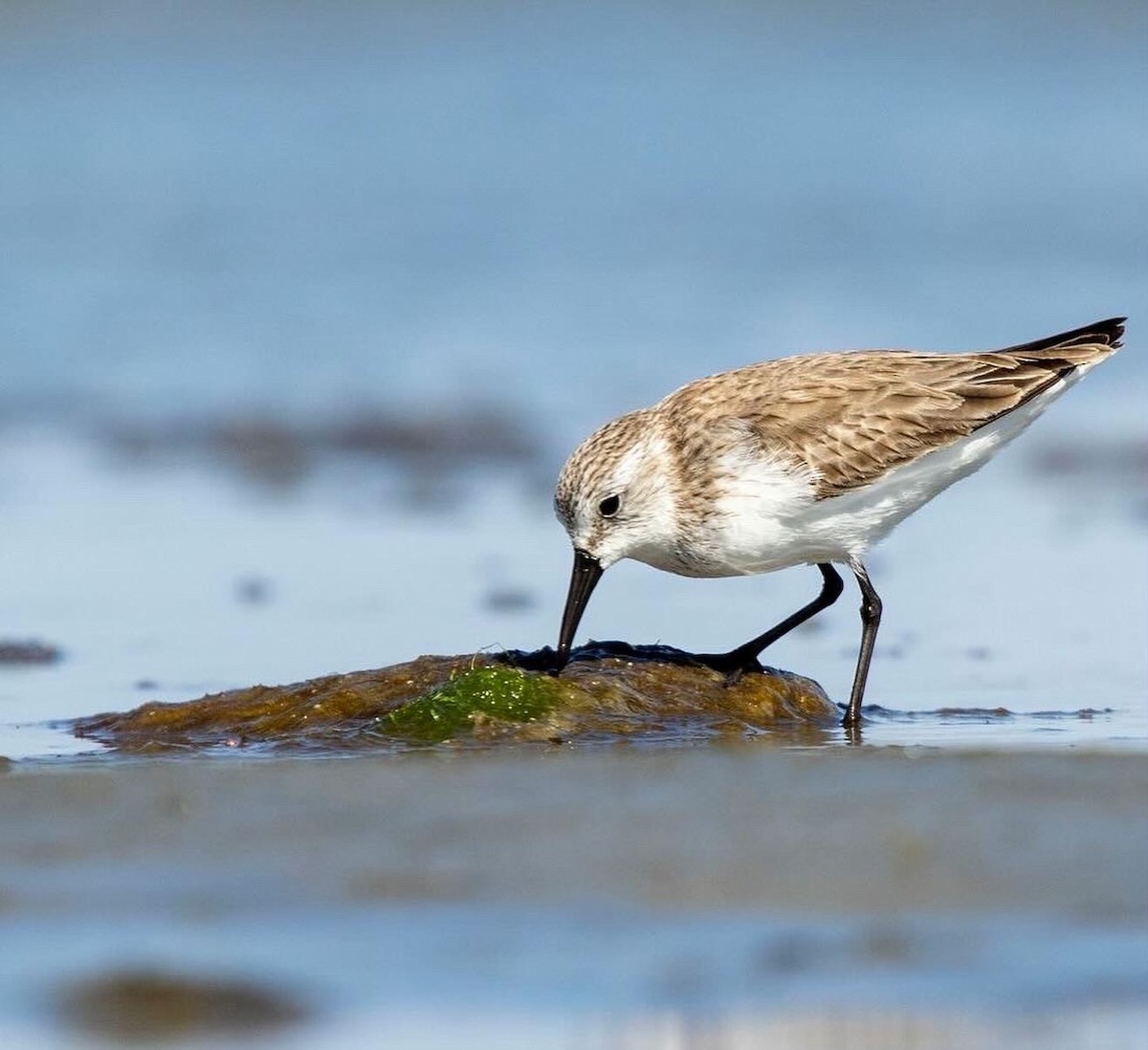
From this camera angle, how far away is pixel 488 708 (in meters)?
7.39

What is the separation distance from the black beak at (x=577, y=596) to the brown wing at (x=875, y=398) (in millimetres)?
718

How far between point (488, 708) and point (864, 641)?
1767 mm

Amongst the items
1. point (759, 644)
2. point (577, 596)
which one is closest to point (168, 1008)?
point (577, 596)

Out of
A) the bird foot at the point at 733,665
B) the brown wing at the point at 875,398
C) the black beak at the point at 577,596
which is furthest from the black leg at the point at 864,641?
the black beak at the point at 577,596

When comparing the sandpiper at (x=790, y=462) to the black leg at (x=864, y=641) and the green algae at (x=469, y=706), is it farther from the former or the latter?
the green algae at (x=469, y=706)

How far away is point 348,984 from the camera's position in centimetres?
483

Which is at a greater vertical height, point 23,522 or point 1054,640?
point 23,522

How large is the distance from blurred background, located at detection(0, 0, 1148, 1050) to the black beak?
35.4 inches

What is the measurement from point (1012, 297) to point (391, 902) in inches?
452

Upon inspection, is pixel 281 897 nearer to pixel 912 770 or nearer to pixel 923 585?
Answer: pixel 912 770

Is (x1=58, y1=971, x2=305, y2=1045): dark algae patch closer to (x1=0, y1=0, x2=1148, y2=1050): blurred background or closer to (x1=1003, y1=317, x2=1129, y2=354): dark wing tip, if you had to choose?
(x1=0, y1=0, x2=1148, y2=1050): blurred background

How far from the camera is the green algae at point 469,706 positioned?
733cm

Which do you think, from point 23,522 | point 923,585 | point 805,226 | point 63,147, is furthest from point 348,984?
point 63,147

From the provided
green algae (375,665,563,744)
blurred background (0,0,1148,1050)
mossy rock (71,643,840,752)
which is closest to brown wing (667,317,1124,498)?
mossy rock (71,643,840,752)
